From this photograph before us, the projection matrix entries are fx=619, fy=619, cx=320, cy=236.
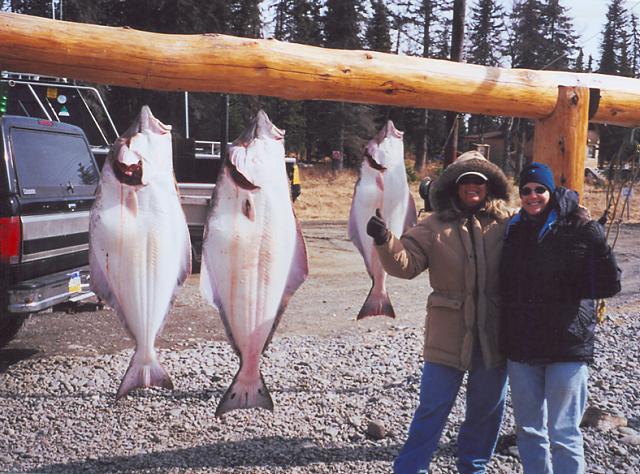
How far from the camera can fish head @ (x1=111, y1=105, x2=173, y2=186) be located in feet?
8.33

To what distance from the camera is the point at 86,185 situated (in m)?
6.89

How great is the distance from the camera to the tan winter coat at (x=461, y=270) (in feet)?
10.6

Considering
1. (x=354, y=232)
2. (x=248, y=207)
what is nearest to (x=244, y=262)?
(x=248, y=207)

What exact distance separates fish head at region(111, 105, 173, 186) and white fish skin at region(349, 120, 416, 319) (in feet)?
3.04

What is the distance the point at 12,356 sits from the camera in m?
6.73

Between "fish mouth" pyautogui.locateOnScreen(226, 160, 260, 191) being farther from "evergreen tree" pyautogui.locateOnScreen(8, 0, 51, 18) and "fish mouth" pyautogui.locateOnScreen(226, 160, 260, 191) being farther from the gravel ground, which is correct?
"evergreen tree" pyautogui.locateOnScreen(8, 0, 51, 18)

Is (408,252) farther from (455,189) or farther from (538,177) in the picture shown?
(538,177)

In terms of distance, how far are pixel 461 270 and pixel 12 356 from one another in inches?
216

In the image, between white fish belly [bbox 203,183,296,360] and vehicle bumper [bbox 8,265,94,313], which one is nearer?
white fish belly [bbox 203,183,296,360]

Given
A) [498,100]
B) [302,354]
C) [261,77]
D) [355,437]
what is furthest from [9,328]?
[498,100]

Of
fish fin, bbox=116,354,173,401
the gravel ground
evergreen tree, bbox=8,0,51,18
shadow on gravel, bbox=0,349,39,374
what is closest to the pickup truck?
shadow on gravel, bbox=0,349,39,374

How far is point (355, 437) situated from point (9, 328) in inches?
159

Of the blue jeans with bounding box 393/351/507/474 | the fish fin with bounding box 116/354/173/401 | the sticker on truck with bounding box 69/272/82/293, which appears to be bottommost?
the blue jeans with bounding box 393/351/507/474

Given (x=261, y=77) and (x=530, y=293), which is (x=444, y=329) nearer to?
(x=530, y=293)
